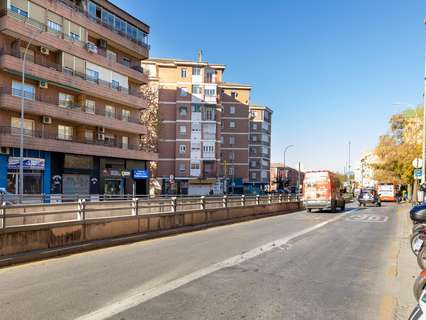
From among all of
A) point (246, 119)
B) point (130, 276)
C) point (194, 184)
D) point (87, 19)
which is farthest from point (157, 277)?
point (246, 119)

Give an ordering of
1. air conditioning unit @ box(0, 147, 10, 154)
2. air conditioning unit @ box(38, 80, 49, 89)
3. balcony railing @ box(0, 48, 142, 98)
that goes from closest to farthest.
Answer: air conditioning unit @ box(0, 147, 10, 154)
balcony railing @ box(0, 48, 142, 98)
air conditioning unit @ box(38, 80, 49, 89)

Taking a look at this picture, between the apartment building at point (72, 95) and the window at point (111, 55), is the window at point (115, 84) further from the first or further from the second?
the window at point (111, 55)

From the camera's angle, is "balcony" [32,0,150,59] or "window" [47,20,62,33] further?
"balcony" [32,0,150,59]

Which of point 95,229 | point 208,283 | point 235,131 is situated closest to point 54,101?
point 95,229

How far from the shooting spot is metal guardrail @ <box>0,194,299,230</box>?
34.8 ft

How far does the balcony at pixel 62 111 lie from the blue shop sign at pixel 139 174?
167 inches

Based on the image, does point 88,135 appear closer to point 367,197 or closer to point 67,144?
point 67,144

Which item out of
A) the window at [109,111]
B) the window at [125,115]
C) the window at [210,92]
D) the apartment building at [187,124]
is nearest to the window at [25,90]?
the window at [109,111]

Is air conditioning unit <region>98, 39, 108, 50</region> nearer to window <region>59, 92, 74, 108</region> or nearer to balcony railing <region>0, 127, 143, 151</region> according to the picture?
window <region>59, 92, 74, 108</region>

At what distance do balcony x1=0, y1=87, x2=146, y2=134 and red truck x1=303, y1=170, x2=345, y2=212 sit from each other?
794 inches

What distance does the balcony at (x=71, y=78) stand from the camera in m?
30.7

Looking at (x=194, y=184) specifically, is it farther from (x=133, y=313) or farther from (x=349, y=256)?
(x=133, y=313)

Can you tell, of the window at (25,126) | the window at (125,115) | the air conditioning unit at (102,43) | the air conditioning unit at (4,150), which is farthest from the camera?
the window at (125,115)

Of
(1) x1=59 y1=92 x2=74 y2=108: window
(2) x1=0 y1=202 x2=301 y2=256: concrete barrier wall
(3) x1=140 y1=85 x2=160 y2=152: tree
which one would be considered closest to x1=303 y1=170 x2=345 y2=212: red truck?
(2) x1=0 y1=202 x2=301 y2=256: concrete barrier wall
